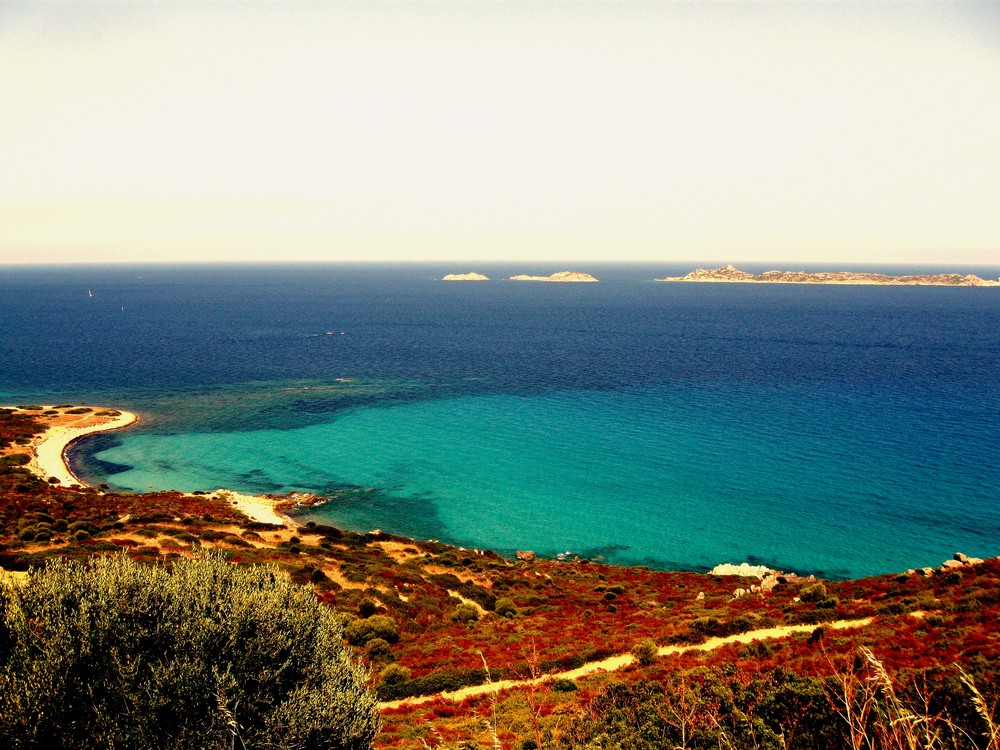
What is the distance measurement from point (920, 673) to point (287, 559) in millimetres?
34083

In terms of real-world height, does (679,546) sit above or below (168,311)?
below

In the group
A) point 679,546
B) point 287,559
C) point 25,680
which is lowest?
point 679,546

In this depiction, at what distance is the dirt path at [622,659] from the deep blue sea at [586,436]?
1816 centimetres

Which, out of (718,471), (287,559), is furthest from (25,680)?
(718,471)

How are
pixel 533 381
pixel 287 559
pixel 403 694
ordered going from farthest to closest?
pixel 533 381
pixel 287 559
pixel 403 694

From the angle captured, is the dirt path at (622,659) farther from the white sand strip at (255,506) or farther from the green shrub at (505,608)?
the white sand strip at (255,506)

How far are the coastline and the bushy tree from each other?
35875 millimetres

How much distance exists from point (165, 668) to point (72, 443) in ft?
232

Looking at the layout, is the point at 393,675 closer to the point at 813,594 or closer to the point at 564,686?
the point at 564,686

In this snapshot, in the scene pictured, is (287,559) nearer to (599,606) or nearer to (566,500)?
(599,606)

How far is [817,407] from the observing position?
78.3 meters

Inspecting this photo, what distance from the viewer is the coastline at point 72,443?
5022cm

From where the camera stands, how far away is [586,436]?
227 feet

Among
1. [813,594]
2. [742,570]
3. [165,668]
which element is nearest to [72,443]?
[165,668]
